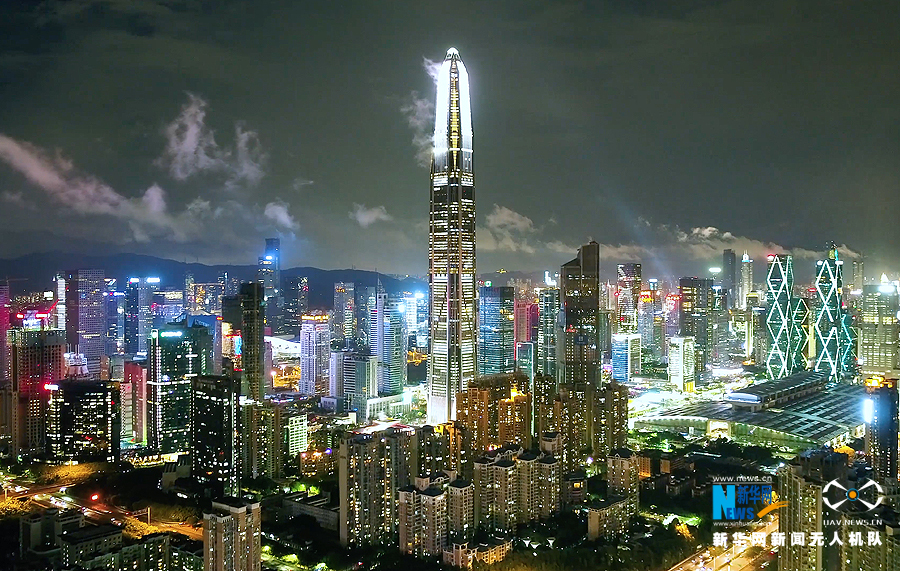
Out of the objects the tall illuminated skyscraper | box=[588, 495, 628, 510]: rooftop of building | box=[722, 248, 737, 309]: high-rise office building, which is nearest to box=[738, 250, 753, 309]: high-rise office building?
box=[722, 248, 737, 309]: high-rise office building

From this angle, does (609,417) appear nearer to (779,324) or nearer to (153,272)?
(153,272)

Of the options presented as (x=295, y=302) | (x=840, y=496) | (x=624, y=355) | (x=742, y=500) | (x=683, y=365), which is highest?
(x=295, y=302)

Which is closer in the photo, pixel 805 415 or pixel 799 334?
pixel 805 415

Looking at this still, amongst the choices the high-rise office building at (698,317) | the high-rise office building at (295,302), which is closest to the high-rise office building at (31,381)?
the high-rise office building at (295,302)

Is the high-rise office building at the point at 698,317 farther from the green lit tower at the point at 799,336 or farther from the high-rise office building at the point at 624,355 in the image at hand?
the green lit tower at the point at 799,336

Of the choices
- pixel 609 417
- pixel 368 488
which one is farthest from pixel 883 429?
pixel 368 488

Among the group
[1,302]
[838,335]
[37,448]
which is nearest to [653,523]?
[37,448]

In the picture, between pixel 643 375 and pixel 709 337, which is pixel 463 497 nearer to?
pixel 643 375
